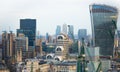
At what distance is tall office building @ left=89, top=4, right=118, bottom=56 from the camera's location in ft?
79.2

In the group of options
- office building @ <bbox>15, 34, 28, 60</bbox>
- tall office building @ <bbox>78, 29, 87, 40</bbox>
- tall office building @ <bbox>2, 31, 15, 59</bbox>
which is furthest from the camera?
tall office building @ <bbox>78, 29, 87, 40</bbox>

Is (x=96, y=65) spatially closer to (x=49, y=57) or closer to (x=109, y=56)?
(x=109, y=56)

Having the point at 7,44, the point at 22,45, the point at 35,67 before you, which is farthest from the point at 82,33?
the point at 35,67

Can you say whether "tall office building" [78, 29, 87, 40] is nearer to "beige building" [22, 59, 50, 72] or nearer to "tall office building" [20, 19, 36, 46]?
"tall office building" [20, 19, 36, 46]

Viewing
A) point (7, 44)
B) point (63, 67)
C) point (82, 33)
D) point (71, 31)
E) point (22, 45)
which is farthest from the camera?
point (71, 31)

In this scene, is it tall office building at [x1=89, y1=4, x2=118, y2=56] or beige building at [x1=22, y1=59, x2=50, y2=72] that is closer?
beige building at [x1=22, y1=59, x2=50, y2=72]

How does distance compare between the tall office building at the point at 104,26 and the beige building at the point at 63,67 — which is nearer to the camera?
the beige building at the point at 63,67

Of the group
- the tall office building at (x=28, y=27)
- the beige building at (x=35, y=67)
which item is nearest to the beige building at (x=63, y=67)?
the beige building at (x=35, y=67)

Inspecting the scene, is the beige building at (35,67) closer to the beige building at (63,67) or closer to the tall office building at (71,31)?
the beige building at (63,67)

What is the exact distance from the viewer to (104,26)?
2455 cm

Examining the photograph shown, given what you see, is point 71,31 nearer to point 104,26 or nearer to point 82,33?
point 82,33

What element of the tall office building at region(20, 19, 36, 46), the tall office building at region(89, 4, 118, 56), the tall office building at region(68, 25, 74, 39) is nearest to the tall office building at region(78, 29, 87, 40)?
the tall office building at region(68, 25, 74, 39)

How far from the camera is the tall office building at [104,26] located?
24.1 meters

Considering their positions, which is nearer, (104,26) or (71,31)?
(104,26)
